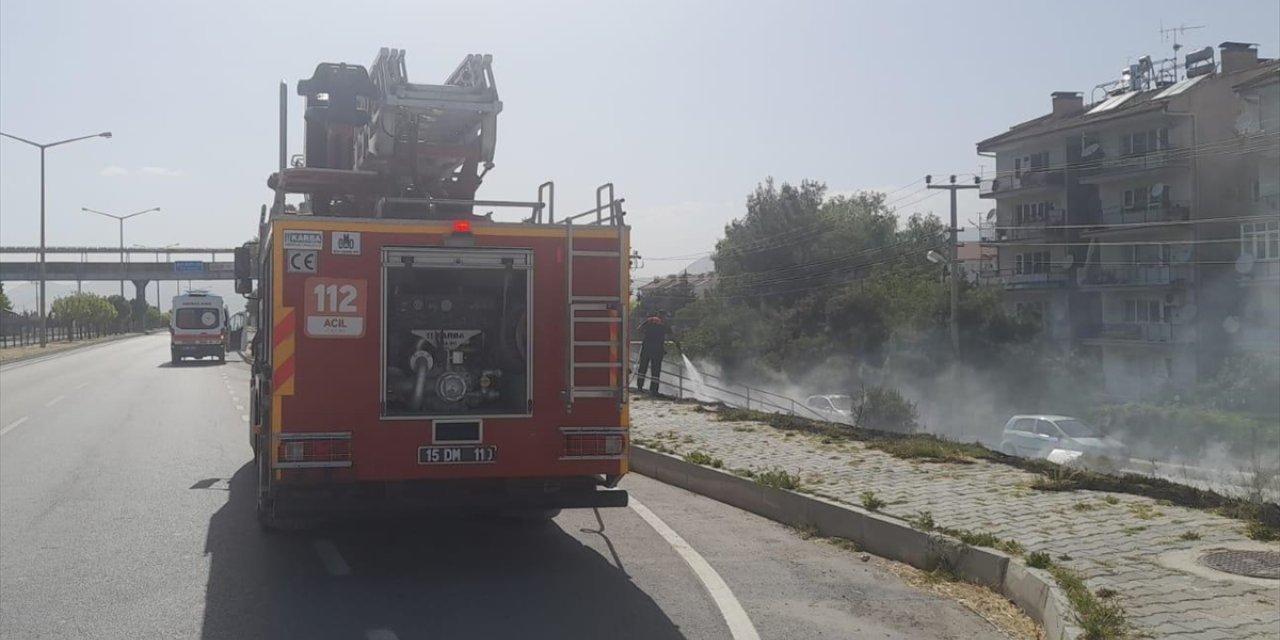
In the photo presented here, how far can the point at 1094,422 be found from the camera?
3991 cm

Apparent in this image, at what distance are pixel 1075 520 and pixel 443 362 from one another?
4925 mm

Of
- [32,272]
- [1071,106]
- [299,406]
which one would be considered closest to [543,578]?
[299,406]

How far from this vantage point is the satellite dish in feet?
125

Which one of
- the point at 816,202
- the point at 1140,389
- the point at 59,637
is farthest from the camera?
the point at 816,202

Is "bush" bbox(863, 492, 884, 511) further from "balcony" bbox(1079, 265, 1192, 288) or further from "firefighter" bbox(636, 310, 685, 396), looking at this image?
"balcony" bbox(1079, 265, 1192, 288)

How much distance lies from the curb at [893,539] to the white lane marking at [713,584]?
112cm

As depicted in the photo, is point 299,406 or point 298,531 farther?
point 298,531

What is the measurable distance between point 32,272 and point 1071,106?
8675 centimetres

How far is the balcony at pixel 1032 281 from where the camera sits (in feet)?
159

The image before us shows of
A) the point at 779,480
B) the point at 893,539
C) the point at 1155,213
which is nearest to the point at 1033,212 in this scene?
the point at 1155,213

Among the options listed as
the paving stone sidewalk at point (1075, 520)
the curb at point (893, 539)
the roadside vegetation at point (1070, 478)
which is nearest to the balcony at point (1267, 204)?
the roadside vegetation at point (1070, 478)

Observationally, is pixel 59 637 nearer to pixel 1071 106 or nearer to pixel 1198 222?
pixel 1198 222

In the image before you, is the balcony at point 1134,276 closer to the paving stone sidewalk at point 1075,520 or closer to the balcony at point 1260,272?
the balcony at point 1260,272

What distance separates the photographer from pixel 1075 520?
848cm
